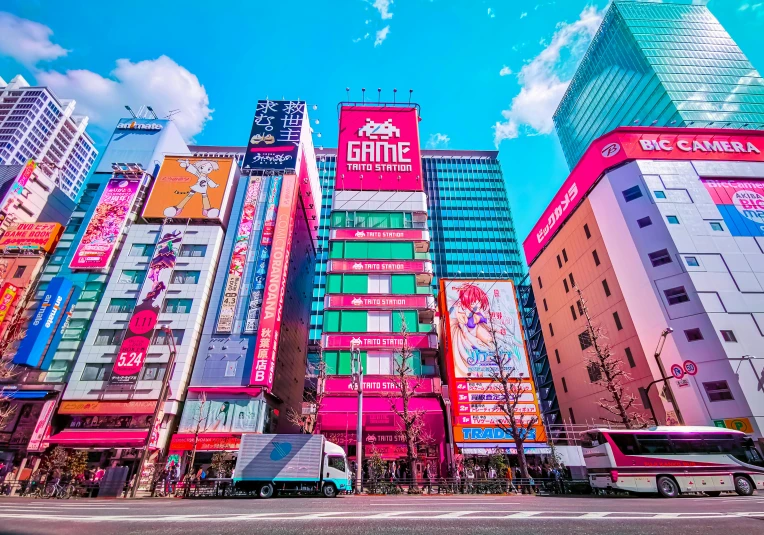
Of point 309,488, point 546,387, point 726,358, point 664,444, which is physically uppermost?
point 546,387

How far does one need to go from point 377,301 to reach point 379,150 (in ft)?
74.9

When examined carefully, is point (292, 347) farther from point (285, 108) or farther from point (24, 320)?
point (285, 108)

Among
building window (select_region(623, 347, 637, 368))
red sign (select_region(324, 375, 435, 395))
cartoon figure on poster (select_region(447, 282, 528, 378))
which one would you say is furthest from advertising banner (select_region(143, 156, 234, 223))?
building window (select_region(623, 347, 637, 368))

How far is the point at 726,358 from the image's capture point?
27.8 meters

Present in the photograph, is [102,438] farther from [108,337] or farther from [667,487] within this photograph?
[667,487]

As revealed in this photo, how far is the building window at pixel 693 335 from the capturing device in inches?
1160

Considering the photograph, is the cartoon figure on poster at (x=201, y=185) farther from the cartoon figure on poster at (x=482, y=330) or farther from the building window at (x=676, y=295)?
the building window at (x=676, y=295)

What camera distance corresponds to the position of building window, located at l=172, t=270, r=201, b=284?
129 ft

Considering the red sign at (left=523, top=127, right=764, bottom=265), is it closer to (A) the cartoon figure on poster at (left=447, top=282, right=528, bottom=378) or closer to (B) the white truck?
(A) the cartoon figure on poster at (left=447, top=282, right=528, bottom=378)

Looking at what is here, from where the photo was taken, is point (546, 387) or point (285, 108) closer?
point (285, 108)

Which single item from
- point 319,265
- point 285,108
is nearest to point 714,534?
point 285,108

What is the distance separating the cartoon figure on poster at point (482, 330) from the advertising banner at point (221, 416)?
19314 mm

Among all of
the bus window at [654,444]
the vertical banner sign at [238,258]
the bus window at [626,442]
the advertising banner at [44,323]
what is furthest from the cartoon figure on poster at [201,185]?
the bus window at [654,444]

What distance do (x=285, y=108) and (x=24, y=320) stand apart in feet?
136
